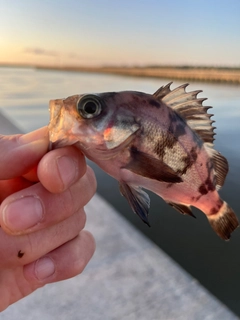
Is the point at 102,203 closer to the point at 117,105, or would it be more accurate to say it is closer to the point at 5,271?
the point at 5,271

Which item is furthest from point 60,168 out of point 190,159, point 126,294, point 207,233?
point 207,233

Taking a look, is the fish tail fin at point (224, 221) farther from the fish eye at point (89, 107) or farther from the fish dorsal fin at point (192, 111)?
the fish eye at point (89, 107)

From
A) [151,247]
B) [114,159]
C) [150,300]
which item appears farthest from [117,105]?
[151,247]

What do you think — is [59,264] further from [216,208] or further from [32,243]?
[216,208]

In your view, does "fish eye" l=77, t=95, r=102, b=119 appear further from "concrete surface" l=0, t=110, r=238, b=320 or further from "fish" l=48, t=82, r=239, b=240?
"concrete surface" l=0, t=110, r=238, b=320

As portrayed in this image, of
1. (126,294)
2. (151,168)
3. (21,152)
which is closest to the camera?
(151,168)

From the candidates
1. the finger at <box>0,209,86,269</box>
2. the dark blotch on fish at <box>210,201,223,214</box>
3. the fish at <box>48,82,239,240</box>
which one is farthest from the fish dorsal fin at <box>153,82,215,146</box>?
the finger at <box>0,209,86,269</box>

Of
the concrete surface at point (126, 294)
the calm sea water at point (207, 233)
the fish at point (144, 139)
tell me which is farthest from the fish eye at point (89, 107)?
the concrete surface at point (126, 294)
